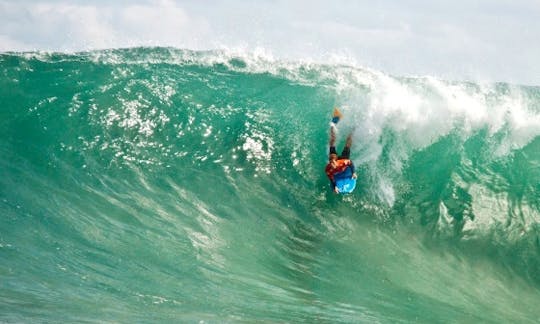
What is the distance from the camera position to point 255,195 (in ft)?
34.5

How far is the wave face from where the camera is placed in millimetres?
7598

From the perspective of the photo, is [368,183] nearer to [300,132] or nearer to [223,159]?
[300,132]

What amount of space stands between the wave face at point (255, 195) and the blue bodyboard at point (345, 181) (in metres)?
0.77

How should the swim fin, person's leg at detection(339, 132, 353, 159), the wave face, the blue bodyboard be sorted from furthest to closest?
the swim fin
person's leg at detection(339, 132, 353, 159)
the blue bodyboard
the wave face

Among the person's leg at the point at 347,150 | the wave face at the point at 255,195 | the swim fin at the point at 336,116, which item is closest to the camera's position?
the wave face at the point at 255,195

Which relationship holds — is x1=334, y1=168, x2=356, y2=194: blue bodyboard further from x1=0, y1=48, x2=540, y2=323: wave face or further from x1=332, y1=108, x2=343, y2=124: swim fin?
x1=332, y1=108, x2=343, y2=124: swim fin

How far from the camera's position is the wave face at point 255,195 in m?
7.60

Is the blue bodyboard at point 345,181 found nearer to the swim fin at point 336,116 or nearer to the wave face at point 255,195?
the wave face at point 255,195

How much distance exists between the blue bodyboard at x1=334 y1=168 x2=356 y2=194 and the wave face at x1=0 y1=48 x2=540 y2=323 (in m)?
0.77

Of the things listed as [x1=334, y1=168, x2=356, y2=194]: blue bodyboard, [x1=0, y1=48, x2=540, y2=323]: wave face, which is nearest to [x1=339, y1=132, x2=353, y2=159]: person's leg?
[x1=0, y1=48, x2=540, y2=323]: wave face

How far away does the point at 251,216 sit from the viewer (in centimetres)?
999

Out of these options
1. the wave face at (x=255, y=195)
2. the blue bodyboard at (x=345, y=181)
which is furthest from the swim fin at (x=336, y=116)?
the blue bodyboard at (x=345, y=181)

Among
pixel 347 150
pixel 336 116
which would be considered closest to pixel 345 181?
pixel 347 150

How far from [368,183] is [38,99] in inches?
290
